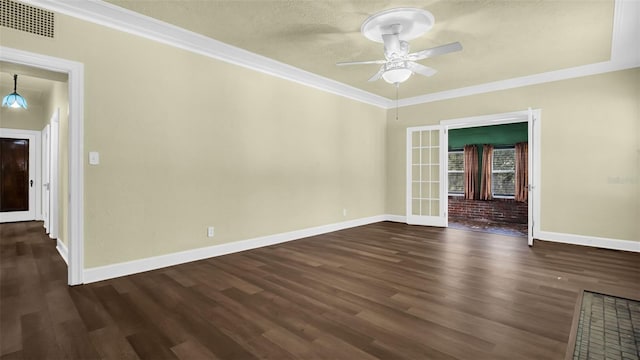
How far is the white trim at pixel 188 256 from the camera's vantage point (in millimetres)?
3160

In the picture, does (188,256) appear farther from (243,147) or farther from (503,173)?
(503,173)

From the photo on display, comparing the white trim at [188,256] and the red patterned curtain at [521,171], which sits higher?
the red patterned curtain at [521,171]

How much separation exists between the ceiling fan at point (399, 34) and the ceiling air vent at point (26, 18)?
3.07 meters

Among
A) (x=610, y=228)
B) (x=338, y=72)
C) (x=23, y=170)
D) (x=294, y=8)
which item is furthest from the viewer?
(x=23, y=170)

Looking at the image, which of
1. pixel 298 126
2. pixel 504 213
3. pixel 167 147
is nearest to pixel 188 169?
pixel 167 147

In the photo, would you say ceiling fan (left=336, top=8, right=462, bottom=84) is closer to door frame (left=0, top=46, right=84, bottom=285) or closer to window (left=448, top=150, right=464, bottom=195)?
door frame (left=0, top=46, right=84, bottom=285)

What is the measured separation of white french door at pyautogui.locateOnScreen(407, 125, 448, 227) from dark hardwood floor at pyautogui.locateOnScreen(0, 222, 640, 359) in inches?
86.1

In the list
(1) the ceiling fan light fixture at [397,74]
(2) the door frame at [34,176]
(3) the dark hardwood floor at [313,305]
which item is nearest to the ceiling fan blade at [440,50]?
(1) the ceiling fan light fixture at [397,74]

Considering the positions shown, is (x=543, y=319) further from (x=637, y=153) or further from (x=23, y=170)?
(x=23, y=170)

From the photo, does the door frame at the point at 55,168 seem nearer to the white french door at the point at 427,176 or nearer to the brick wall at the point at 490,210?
the white french door at the point at 427,176

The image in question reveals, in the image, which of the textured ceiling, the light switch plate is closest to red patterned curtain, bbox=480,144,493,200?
the textured ceiling

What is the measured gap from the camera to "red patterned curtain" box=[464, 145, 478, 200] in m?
7.96

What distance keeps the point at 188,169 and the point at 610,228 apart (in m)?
6.14

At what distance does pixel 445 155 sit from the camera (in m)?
6.33
